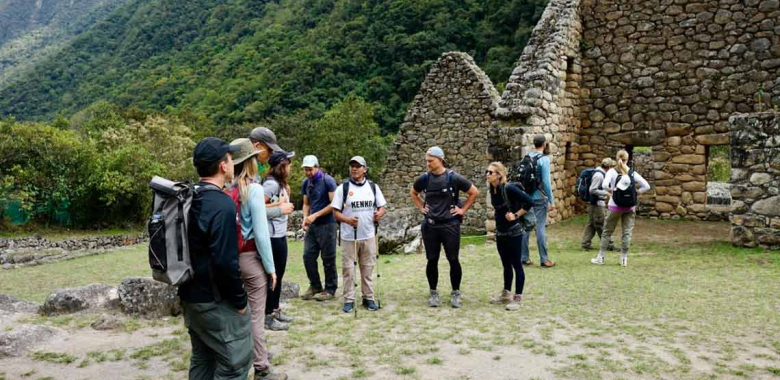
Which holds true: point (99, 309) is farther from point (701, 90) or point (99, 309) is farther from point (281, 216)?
point (701, 90)

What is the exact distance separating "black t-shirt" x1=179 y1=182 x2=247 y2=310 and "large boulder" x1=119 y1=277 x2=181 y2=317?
298cm

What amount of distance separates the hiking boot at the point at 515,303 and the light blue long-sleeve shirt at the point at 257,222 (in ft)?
9.75

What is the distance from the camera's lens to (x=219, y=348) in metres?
3.02

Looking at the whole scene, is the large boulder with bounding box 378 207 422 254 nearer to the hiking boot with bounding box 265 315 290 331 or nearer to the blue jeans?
the blue jeans

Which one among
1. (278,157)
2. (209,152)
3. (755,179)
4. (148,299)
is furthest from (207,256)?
(755,179)

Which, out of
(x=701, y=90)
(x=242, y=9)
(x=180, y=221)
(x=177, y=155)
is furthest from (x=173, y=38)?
(x=180, y=221)

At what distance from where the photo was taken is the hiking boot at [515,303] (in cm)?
574

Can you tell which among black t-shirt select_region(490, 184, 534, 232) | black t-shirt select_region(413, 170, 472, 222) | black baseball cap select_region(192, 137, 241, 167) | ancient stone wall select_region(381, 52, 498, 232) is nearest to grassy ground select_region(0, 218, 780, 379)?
black t-shirt select_region(490, 184, 534, 232)

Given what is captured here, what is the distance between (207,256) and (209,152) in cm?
59

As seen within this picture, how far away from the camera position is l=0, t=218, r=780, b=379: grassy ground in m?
4.05

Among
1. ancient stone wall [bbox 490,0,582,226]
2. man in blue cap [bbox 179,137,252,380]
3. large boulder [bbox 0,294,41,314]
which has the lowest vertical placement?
large boulder [bbox 0,294,41,314]

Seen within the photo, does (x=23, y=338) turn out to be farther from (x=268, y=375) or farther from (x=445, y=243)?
(x=445, y=243)

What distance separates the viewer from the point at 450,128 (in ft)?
51.7

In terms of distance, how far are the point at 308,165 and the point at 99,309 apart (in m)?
2.76
